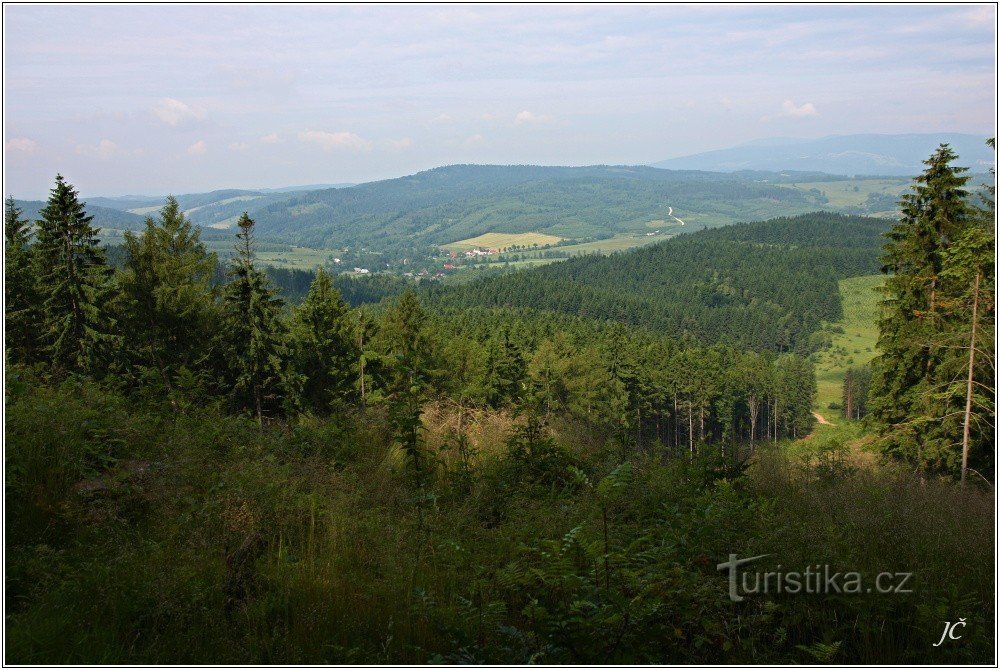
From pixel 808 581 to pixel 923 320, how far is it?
16.1 metres

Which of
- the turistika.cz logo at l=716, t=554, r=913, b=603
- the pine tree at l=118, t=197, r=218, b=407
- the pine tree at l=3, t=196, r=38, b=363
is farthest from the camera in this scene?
the pine tree at l=118, t=197, r=218, b=407

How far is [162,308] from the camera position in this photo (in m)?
23.4

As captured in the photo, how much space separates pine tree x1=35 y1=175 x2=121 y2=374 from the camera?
2072 centimetres

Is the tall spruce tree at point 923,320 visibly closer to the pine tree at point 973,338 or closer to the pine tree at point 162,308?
the pine tree at point 973,338

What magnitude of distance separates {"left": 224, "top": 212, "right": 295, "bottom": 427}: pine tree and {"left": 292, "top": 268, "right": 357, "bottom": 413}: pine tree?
3.51 m

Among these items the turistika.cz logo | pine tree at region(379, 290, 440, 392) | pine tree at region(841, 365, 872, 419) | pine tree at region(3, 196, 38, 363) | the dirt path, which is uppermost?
pine tree at region(3, 196, 38, 363)

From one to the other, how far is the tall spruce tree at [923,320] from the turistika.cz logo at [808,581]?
1360cm

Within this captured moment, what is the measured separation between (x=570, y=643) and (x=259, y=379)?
2374 centimetres

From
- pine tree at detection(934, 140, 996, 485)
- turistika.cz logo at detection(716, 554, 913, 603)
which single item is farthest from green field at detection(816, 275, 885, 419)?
turistika.cz logo at detection(716, 554, 913, 603)

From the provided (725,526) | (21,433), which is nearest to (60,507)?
(21,433)

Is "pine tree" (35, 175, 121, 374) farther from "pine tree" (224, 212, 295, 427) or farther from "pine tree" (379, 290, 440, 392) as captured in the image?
"pine tree" (379, 290, 440, 392)

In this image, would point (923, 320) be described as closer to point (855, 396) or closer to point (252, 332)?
point (252, 332)

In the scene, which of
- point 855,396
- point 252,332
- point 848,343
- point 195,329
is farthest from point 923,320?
point 848,343

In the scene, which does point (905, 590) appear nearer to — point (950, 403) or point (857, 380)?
point (950, 403)
